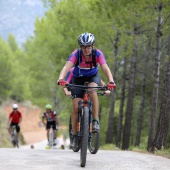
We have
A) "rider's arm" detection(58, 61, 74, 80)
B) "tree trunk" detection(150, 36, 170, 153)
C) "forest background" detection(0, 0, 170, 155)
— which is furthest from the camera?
"forest background" detection(0, 0, 170, 155)

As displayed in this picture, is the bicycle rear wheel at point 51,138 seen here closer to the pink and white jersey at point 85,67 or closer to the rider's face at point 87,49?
the pink and white jersey at point 85,67

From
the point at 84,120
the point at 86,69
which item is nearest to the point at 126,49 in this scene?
the point at 86,69

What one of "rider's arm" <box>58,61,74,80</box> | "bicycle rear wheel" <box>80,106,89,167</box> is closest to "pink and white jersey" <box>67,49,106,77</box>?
"rider's arm" <box>58,61,74,80</box>

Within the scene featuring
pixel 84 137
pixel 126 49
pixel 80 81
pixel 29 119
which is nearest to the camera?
pixel 84 137

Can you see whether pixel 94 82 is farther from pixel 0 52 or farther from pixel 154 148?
pixel 0 52

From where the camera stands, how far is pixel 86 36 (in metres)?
6.91

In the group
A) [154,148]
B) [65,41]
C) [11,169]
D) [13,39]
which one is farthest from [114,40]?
[13,39]

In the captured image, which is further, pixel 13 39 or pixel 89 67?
pixel 13 39

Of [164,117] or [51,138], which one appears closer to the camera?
[164,117]

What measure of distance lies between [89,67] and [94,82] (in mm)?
285

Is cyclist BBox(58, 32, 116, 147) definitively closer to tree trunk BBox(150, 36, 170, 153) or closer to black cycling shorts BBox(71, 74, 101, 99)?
black cycling shorts BBox(71, 74, 101, 99)

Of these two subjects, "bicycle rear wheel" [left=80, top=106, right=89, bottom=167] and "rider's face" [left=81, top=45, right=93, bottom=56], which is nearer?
"bicycle rear wheel" [left=80, top=106, right=89, bottom=167]

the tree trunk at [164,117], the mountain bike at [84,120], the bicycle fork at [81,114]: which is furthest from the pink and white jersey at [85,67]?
the tree trunk at [164,117]

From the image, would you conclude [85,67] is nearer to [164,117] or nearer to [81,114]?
[81,114]
